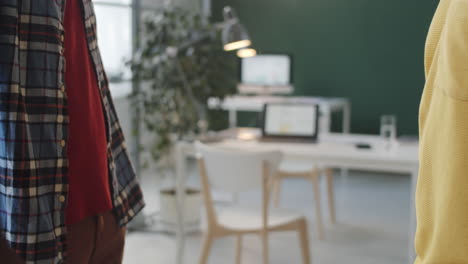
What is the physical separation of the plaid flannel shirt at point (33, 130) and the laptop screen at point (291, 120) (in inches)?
95.3

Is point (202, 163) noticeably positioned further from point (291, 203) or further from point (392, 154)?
point (291, 203)

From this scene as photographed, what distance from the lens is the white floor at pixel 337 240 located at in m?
3.38

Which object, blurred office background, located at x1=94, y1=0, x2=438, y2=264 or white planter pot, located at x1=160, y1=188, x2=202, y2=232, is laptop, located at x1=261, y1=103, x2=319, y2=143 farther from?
white planter pot, located at x1=160, y1=188, x2=202, y2=232

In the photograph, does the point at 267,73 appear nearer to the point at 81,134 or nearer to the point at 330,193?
the point at 330,193

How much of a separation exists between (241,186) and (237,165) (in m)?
0.11

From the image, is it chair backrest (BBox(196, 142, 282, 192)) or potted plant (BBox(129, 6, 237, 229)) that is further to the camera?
potted plant (BBox(129, 6, 237, 229))

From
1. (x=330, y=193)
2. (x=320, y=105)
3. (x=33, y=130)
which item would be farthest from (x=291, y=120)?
(x=33, y=130)

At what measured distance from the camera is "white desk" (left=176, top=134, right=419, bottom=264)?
2.84 meters

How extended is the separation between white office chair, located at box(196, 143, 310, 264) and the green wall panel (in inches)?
137

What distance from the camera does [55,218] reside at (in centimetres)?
113

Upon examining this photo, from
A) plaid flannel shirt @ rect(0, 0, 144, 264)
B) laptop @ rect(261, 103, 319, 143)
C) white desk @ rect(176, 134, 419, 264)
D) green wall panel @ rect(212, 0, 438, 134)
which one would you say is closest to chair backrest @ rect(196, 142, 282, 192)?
white desk @ rect(176, 134, 419, 264)

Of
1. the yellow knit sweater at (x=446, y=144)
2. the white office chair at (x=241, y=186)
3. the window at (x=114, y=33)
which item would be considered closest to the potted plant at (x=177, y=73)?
the window at (x=114, y=33)

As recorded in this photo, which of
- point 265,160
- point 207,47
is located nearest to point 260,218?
point 265,160

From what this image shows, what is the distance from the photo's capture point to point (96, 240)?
4.09ft
